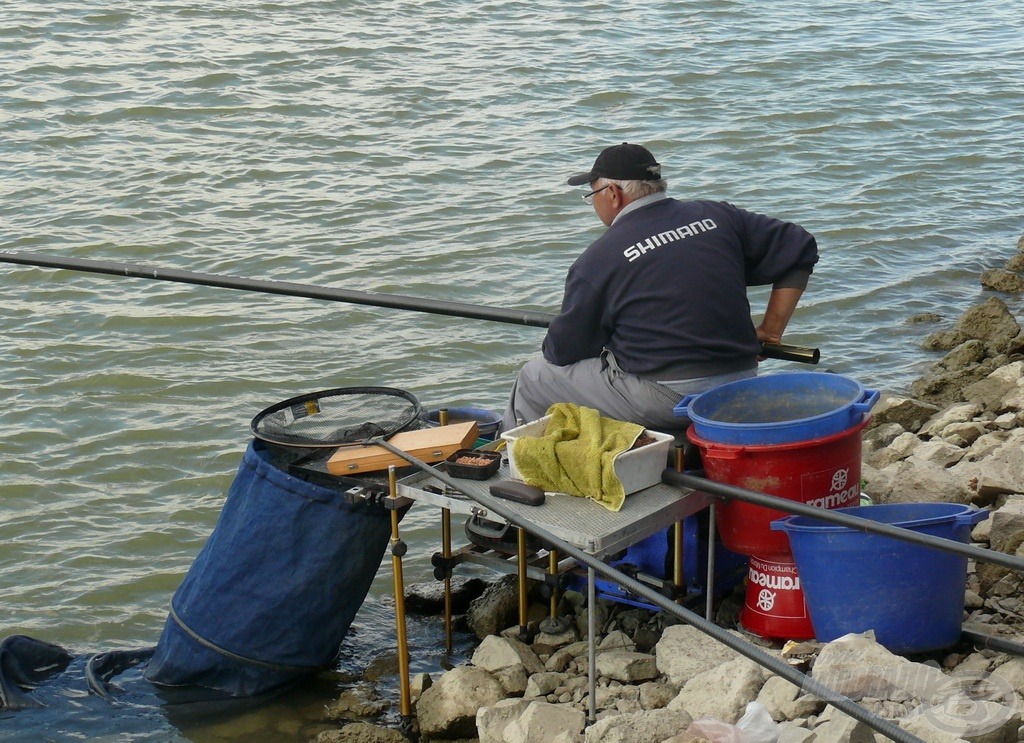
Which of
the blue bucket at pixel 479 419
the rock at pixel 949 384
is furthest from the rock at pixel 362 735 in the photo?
the rock at pixel 949 384

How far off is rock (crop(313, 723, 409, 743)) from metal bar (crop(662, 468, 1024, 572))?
1.17m

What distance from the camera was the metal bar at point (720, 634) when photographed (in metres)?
2.55

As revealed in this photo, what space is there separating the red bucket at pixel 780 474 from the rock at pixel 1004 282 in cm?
600

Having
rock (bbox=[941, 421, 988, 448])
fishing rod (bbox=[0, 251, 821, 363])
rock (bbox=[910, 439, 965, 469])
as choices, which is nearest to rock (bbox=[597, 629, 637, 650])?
fishing rod (bbox=[0, 251, 821, 363])

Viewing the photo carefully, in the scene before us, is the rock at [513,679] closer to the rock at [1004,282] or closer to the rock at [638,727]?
the rock at [638,727]

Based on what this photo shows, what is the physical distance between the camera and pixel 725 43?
15992 millimetres

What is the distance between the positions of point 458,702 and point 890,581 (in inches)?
52.7

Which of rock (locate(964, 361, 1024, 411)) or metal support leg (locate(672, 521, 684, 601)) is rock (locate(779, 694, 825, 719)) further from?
rock (locate(964, 361, 1024, 411))

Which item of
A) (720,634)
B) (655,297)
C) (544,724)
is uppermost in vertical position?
(655,297)

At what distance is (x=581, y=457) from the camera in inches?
150

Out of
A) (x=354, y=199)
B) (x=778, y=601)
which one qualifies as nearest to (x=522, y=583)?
(x=778, y=601)

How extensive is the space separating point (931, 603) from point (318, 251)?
6.77m

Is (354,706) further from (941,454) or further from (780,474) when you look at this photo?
(941,454)

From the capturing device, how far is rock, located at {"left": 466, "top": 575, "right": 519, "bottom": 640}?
15.4 ft
